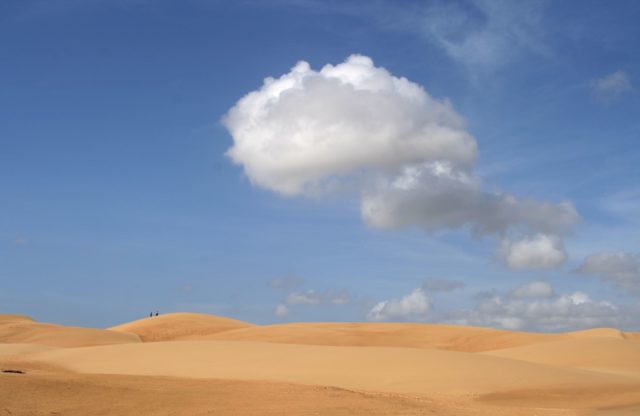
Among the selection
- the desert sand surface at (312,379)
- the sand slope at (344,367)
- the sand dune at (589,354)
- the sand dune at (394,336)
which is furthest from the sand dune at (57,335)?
the sand dune at (589,354)

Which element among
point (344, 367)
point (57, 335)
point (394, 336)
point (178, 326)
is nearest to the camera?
point (344, 367)

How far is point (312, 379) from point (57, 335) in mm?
28033

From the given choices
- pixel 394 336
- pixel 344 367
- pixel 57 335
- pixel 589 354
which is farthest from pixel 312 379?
pixel 394 336

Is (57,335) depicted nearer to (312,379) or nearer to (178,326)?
(178,326)

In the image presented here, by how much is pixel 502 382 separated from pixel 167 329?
121ft

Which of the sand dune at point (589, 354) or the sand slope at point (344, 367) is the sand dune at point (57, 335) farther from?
the sand dune at point (589, 354)

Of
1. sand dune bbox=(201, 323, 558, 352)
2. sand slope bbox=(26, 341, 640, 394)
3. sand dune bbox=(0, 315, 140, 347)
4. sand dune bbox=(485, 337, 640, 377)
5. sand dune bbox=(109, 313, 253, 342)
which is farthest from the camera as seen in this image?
sand dune bbox=(109, 313, 253, 342)

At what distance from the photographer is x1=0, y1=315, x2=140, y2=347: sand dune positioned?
146 ft

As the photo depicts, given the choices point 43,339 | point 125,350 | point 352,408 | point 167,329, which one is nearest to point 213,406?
point 352,408

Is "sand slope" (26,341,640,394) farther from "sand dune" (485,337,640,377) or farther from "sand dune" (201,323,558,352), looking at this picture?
"sand dune" (201,323,558,352)

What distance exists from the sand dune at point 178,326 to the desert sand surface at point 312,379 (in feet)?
25.5

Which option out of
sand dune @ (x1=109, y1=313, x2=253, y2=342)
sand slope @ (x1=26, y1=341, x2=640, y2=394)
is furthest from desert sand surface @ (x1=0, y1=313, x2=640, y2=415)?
sand dune @ (x1=109, y1=313, x2=253, y2=342)

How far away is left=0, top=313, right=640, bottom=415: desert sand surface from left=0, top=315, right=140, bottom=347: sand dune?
27 cm

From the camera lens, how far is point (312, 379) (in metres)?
23.3
